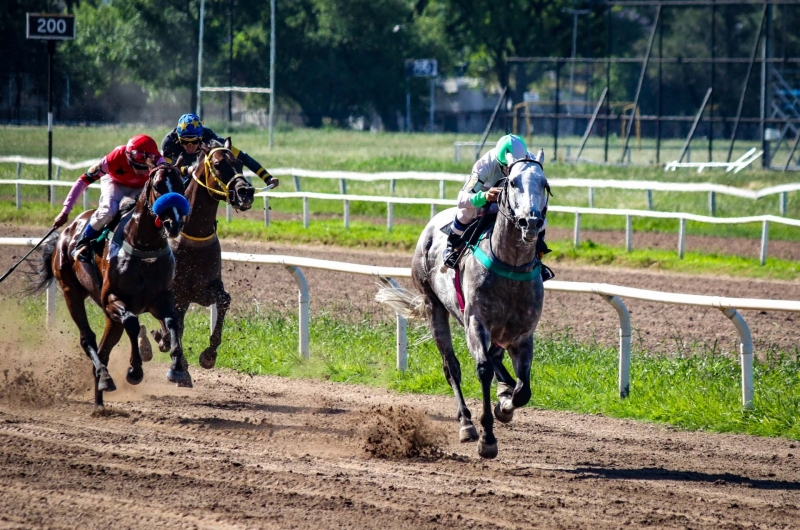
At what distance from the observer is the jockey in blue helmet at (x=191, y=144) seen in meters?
8.77

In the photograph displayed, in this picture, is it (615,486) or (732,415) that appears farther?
(732,415)

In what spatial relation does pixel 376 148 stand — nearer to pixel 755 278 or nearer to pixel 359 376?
pixel 755 278

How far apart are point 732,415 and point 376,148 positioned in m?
33.1

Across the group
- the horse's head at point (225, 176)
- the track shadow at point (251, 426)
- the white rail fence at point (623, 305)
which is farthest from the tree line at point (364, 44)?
the track shadow at point (251, 426)

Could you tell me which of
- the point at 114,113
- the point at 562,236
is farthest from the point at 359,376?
the point at 114,113

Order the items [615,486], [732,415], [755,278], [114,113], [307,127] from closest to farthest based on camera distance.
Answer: [615,486] < [732,415] < [755,278] < [114,113] < [307,127]

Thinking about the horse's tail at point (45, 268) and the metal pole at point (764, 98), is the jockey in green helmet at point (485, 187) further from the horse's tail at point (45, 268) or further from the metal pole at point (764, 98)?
the metal pole at point (764, 98)

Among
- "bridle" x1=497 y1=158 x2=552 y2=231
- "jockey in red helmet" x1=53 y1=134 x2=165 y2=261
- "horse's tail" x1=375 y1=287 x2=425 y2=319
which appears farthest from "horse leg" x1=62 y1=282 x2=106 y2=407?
"bridle" x1=497 y1=158 x2=552 y2=231

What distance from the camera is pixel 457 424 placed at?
7359 mm

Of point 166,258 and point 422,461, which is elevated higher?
point 166,258

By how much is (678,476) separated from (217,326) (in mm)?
4304

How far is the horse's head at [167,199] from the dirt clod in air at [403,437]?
1.98 metres

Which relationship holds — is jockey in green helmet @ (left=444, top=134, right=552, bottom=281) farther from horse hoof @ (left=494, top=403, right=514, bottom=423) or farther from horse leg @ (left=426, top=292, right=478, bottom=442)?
horse hoof @ (left=494, top=403, right=514, bottom=423)

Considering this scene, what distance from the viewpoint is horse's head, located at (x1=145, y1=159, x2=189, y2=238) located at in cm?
730
